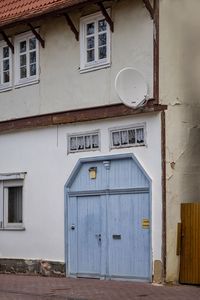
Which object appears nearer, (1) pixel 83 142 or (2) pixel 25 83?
(1) pixel 83 142

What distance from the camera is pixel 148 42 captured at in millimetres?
15453

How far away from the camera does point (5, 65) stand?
1952 cm

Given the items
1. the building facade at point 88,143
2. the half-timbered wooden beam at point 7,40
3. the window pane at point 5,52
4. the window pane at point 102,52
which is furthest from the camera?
the window pane at point 5,52

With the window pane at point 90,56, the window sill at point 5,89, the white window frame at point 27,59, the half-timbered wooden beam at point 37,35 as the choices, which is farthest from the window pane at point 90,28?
the window sill at point 5,89

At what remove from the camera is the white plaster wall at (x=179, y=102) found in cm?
1516

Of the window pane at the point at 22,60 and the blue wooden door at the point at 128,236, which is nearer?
the blue wooden door at the point at 128,236

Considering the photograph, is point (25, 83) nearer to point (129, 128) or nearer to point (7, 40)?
point (7, 40)

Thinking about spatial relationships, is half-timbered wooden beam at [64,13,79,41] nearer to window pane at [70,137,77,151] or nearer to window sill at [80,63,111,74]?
window sill at [80,63,111,74]

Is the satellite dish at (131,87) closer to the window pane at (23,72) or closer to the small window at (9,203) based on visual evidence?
the window pane at (23,72)

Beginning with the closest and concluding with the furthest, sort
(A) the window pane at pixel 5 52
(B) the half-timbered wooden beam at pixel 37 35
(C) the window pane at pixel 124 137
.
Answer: (C) the window pane at pixel 124 137 < (B) the half-timbered wooden beam at pixel 37 35 < (A) the window pane at pixel 5 52

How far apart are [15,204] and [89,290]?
5083 millimetres

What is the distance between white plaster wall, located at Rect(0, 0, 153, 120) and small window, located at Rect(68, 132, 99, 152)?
699 mm

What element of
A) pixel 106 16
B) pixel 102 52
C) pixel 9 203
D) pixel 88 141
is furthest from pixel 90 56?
pixel 9 203

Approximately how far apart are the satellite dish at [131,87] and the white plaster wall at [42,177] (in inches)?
26.0
